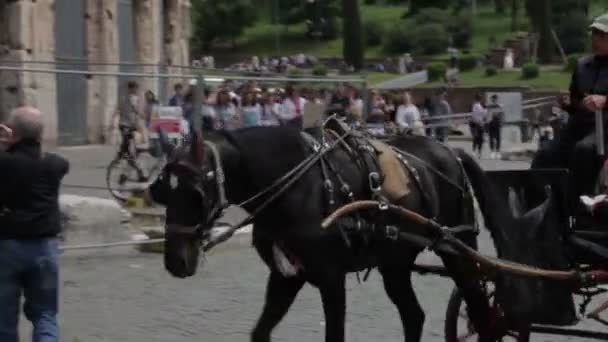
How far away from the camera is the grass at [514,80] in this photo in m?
55.5

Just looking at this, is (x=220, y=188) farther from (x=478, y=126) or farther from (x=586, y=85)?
(x=478, y=126)

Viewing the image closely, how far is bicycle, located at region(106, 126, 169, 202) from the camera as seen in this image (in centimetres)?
1783

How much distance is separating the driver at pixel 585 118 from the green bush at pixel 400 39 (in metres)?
66.2

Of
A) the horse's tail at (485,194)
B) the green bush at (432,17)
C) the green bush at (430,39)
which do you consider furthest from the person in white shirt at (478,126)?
the green bush at (432,17)

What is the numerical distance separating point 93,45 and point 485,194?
24.1m

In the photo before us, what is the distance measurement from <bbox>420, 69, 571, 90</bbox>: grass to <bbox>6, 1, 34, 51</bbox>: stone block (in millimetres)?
30032

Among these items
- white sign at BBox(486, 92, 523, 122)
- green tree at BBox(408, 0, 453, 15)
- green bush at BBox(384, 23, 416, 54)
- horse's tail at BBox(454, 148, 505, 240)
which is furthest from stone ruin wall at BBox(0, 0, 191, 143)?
green tree at BBox(408, 0, 453, 15)

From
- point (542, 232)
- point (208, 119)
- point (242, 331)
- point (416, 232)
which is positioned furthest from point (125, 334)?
point (208, 119)

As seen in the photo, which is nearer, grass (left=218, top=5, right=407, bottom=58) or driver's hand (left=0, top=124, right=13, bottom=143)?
driver's hand (left=0, top=124, right=13, bottom=143)

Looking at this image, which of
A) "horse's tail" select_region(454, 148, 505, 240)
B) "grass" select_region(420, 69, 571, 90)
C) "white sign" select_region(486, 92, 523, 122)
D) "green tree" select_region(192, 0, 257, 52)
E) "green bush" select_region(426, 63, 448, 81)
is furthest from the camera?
"green tree" select_region(192, 0, 257, 52)

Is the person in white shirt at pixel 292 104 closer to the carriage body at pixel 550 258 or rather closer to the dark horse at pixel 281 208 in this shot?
the dark horse at pixel 281 208

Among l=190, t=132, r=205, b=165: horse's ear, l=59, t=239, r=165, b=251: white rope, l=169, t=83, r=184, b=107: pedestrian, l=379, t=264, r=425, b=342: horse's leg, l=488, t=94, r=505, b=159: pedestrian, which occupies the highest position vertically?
l=190, t=132, r=205, b=165: horse's ear

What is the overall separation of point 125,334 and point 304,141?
313 cm

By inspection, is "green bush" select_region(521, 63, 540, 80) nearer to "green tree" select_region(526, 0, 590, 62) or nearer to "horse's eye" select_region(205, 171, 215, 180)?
"green tree" select_region(526, 0, 590, 62)
